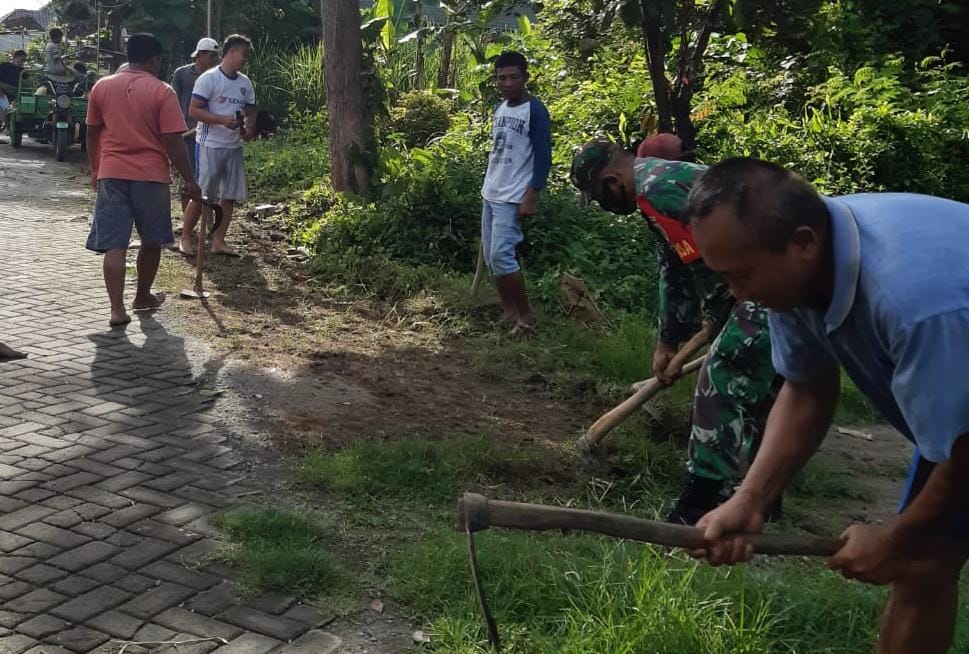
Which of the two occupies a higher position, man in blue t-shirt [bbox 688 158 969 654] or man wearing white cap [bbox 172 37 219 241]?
man wearing white cap [bbox 172 37 219 241]

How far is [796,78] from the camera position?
11375 mm

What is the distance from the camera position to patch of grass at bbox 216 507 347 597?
3775mm

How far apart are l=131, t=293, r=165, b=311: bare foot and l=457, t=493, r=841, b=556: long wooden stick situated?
5444 mm

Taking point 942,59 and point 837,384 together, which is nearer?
point 837,384

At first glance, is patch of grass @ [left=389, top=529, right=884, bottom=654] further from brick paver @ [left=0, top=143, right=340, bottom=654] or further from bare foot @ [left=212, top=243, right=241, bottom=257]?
bare foot @ [left=212, top=243, right=241, bottom=257]

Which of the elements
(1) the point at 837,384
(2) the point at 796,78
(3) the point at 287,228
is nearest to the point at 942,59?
(2) the point at 796,78

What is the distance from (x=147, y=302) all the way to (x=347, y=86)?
369 centimetres

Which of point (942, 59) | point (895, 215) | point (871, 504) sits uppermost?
point (942, 59)

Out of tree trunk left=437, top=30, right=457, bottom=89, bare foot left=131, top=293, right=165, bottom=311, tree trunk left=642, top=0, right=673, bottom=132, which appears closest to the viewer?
bare foot left=131, top=293, right=165, bottom=311

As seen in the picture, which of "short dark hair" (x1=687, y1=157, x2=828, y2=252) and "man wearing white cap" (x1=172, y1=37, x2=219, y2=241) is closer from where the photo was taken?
"short dark hair" (x1=687, y1=157, x2=828, y2=252)

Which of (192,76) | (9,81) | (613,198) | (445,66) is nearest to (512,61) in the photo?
(613,198)

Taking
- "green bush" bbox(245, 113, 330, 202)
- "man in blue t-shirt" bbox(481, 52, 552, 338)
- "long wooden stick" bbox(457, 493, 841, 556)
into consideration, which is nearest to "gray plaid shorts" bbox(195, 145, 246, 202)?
"green bush" bbox(245, 113, 330, 202)

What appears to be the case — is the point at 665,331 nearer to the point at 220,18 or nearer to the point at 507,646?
the point at 507,646

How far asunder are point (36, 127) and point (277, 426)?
1582 centimetres
